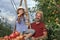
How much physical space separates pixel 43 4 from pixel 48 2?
0.33 metres

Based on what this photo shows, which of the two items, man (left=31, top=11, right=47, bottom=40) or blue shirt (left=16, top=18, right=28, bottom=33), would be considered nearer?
blue shirt (left=16, top=18, right=28, bottom=33)

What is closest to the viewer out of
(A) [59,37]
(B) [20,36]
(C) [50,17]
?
(B) [20,36]

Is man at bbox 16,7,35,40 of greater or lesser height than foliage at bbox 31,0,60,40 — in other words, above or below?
above

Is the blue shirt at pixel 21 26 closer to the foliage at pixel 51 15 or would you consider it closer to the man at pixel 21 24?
the man at pixel 21 24

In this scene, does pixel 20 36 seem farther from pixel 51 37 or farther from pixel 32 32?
pixel 51 37

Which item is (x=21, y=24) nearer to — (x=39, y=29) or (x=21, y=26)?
(x=21, y=26)

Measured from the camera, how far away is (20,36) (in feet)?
19.6

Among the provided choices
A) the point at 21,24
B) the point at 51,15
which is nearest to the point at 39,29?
the point at 21,24

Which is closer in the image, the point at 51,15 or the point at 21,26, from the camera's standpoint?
the point at 21,26

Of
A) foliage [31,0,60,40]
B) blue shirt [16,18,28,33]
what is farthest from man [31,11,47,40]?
foliage [31,0,60,40]

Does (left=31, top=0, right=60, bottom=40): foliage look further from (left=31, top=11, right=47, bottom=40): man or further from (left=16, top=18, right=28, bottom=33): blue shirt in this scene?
(left=16, top=18, right=28, bottom=33): blue shirt

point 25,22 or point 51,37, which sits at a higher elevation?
point 25,22

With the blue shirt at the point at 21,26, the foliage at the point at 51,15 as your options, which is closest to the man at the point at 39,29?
the blue shirt at the point at 21,26

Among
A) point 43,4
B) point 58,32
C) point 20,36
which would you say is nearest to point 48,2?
point 43,4
